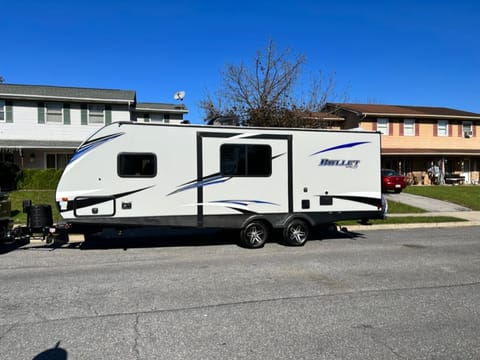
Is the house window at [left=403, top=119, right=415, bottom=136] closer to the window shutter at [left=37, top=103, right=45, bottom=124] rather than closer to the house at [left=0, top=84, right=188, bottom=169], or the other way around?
the house at [left=0, top=84, right=188, bottom=169]

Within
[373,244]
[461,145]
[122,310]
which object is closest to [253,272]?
[122,310]

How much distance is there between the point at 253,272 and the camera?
7219 millimetres

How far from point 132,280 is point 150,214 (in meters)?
2.48

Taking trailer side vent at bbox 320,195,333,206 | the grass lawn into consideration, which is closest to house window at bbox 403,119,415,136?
the grass lawn

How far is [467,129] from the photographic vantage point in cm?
3581

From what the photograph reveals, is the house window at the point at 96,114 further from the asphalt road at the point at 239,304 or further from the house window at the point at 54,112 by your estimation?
the asphalt road at the point at 239,304

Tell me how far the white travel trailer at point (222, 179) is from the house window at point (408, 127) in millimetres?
26015

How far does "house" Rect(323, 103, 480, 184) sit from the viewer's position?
3291 centimetres

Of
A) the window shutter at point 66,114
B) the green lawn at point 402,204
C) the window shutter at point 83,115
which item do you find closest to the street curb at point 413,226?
the green lawn at point 402,204

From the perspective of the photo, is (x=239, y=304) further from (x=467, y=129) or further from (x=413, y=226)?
(x=467, y=129)

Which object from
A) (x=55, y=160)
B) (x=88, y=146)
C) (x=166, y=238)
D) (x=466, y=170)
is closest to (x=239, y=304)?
(x=88, y=146)

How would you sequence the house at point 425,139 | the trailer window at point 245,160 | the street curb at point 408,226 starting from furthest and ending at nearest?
the house at point 425,139 → the street curb at point 408,226 → the trailer window at point 245,160

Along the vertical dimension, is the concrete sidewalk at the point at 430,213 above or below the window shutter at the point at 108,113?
Answer: below

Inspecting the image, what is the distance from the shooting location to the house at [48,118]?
81.8 feet
